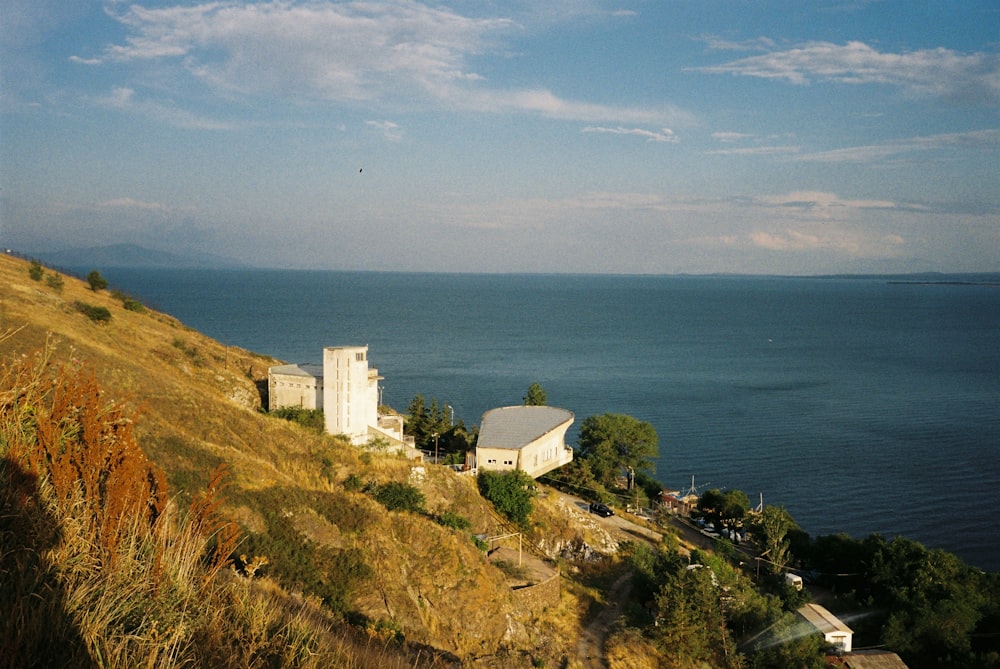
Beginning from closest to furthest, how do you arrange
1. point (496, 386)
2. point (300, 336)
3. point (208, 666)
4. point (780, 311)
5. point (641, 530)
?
point (208, 666) → point (641, 530) → point (496, 386) → point (300, 336) → point (780, 311)

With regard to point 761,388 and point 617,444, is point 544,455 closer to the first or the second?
point 617,444

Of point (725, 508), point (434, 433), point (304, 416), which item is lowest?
point (725, 508)

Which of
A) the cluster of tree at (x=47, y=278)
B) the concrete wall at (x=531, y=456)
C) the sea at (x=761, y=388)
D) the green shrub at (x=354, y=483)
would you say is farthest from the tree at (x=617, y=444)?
the cluster of tree at (x=47, y=278)

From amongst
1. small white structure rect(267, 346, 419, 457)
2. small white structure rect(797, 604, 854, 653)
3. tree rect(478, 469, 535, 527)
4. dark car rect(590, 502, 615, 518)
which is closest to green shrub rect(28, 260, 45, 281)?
small white structure rect(267, 346, 419, 457)

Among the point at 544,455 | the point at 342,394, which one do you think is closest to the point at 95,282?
the point at 342,394

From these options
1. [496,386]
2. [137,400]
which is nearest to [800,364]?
[496,386]

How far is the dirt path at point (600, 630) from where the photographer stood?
17.2 m

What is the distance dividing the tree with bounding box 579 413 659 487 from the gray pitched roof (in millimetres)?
4201

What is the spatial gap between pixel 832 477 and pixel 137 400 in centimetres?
4079

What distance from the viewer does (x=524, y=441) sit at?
32.2 m

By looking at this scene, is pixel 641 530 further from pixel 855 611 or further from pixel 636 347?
pixel 636 347

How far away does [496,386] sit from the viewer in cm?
6806

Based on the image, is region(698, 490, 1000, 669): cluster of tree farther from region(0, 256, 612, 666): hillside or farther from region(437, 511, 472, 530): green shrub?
region(437, 511, 472, 530): green shrub

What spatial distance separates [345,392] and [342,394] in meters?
0.16
